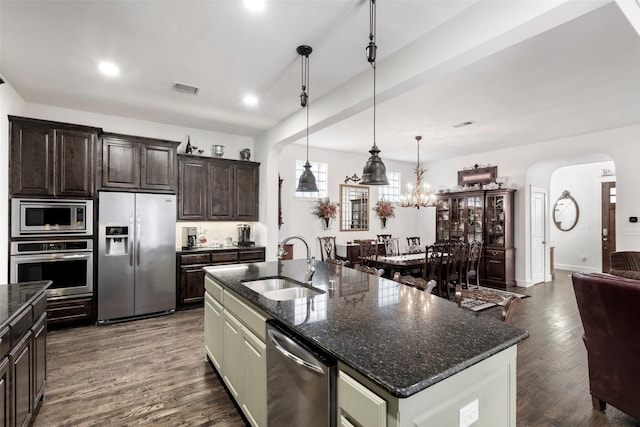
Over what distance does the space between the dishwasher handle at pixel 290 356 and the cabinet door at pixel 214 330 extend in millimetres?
1058

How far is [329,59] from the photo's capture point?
2900mm

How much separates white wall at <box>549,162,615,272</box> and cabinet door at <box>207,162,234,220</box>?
7.63 meters

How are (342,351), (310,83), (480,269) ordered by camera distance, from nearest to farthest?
(342,351)
(310,83)
(480,269)

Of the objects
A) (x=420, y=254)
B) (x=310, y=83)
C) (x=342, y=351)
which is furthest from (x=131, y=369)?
(x=420, y=254)

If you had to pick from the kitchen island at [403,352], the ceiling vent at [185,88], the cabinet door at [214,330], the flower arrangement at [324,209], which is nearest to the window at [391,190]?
the flower arrangement at [324,209]

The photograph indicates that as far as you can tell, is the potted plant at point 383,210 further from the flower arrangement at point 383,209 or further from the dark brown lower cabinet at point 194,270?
the dark brown lower cabinet at point 194,270

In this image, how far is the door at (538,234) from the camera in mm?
6582

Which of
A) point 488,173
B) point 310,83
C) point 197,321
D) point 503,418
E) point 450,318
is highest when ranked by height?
point 310,83

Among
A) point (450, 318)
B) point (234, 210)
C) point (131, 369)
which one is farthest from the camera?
point (234, 210)

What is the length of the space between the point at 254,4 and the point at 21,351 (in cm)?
263

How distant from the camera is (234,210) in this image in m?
5.34

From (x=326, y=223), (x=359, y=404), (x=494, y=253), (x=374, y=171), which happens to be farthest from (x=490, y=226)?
(x=359, y=404)

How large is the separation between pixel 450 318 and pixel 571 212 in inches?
356

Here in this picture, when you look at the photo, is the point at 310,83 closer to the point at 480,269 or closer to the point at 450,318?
the point at 450,318
